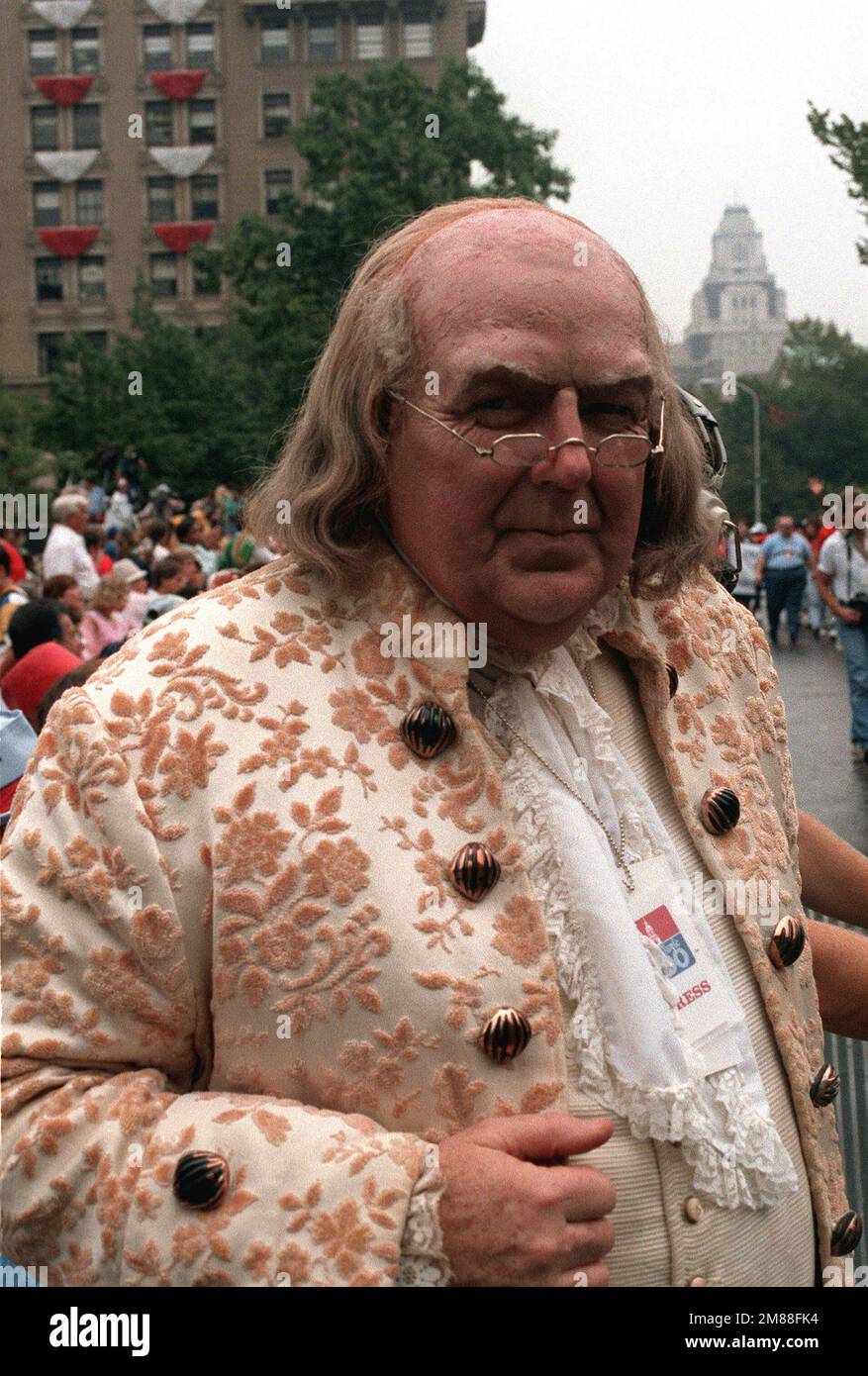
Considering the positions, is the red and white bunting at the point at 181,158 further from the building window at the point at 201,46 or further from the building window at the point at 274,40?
the building window at the point at 274,40

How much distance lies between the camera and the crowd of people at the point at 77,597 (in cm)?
505

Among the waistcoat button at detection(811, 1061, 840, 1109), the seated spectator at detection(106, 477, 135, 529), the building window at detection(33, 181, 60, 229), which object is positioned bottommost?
the seated spectator at detection(106, 477, 135, 529)

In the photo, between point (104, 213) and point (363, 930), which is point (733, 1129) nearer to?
point (363, 930)

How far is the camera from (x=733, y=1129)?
1878 mm

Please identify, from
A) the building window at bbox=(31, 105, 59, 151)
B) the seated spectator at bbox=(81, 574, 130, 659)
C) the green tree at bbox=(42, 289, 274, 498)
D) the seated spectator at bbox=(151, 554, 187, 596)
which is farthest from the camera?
the building window at bbox=(31, 105, 59, 151)

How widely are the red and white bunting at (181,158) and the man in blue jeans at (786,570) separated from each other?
5453cm

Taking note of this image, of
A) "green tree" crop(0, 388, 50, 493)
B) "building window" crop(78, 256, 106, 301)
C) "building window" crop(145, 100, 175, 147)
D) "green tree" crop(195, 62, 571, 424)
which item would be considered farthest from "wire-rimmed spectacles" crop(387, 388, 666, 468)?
"building window" crop(145, 100, 175, 147)

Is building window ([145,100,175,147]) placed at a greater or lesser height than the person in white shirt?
greater

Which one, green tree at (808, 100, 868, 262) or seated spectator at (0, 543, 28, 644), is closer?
seated spectator at (0, 543, 28, 644)

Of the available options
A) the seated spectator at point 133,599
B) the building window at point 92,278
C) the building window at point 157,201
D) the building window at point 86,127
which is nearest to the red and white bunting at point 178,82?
the building window at point 86,127

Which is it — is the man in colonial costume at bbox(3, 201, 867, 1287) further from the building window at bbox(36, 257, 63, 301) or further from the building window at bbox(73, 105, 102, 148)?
the building window at bbox(73, 105, 102, 148)

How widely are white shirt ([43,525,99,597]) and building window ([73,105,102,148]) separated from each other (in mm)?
65551

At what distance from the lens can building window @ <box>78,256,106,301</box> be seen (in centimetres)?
7094

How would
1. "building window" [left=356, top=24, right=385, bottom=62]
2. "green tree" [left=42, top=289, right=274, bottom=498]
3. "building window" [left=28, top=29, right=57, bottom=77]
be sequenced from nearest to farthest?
"green tree" [left=42, top=289, right=274, bottom=498], "building window" [left=356, top=24, right=385, bottom=62], "building window" [left=28, top=29, right=57, bottom=77]
